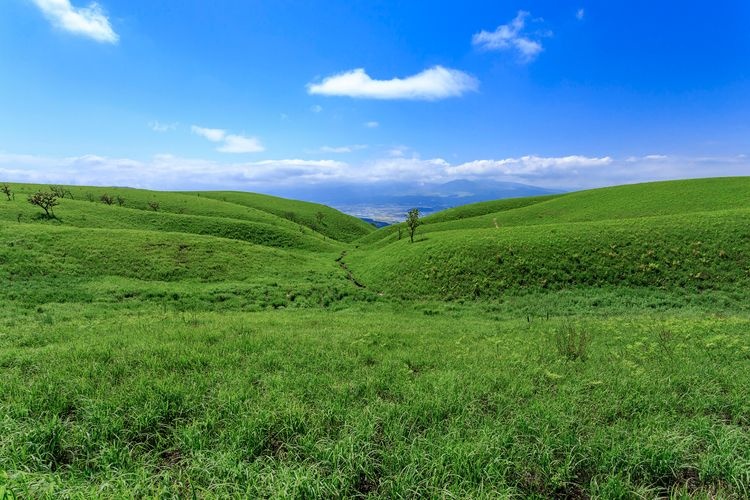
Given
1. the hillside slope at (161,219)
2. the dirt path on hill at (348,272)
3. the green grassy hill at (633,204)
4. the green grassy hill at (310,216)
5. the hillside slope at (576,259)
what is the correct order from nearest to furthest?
1. the hillside slope at (576,259)
2. the dirt path on hill at (348,272)
3. the hillside slope at (161,219)
4. the green grassy hill at (633,204)
5. the green grassy hill at (310,216)

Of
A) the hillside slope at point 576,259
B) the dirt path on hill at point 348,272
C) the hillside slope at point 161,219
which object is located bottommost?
the dirt path on hill at point 348,272

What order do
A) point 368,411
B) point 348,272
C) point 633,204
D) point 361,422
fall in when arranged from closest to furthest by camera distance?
point 361,422
point 368,411
point 348,272
point 633,204

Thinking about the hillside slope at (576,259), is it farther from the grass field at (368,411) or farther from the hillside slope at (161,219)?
the hillside slope at (161,219)

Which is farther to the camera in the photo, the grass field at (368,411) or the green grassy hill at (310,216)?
the green grassy hill at (310,216)

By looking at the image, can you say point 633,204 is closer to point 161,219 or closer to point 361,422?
point 361,422

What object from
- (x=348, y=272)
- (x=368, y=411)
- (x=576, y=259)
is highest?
(x=368, y=411)

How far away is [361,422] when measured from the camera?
5.89 metres

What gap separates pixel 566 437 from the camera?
18.2 feet

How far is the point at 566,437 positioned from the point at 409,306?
928 inches

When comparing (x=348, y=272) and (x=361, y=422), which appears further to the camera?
(x=348, y=272)

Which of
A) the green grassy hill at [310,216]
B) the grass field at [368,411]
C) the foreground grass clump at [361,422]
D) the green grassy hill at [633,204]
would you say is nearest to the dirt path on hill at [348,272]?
the green grassy hill at [633,204]

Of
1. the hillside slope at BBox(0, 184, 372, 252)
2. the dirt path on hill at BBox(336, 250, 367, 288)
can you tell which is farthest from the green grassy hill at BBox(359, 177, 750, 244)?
the hillside slope at BBox(0, 184, 372, 252)

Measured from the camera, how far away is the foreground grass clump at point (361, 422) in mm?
4691

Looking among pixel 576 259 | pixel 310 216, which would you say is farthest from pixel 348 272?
pixel 310 216
